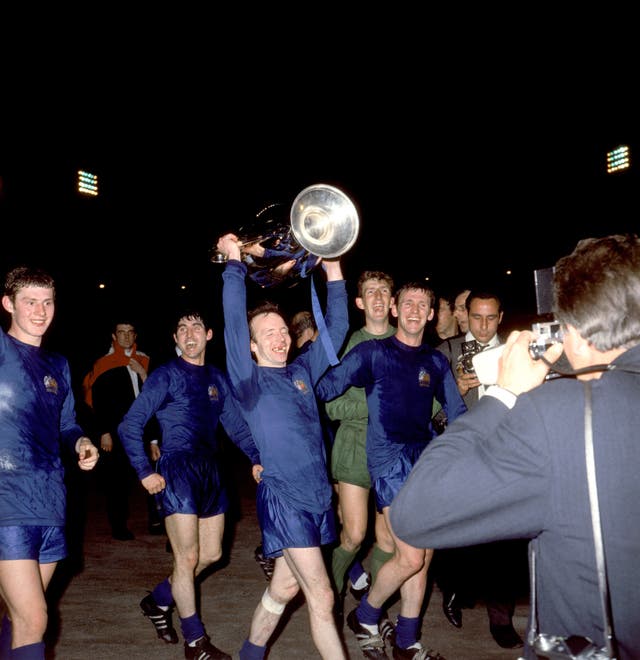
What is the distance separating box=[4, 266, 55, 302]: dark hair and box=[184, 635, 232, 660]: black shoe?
238 cm

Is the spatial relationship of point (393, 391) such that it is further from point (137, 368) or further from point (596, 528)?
point (137, 368)

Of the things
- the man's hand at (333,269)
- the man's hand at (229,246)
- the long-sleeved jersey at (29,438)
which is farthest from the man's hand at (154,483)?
the man's hand at (333,269)

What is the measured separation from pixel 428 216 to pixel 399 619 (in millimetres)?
21665

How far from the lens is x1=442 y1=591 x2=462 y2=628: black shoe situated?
167 inches

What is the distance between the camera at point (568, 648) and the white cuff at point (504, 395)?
→ 0.49 m

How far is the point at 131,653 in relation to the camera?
3.85 meters

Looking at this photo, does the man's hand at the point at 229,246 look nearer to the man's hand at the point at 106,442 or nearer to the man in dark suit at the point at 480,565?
the man in dark suit at the point at 480,565

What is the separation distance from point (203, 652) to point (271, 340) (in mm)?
1999

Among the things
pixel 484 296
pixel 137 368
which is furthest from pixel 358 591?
pixel 137 368

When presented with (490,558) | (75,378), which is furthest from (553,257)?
(490,558)

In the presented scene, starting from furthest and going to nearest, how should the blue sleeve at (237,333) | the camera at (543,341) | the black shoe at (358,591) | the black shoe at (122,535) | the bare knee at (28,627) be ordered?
the black shoe at (122,535)
the black shoe at (358,591)
the blue sleeve at (237,333)
the bare knee at (28,627)
the camera at (543,341)

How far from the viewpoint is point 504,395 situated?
1366 millimetres

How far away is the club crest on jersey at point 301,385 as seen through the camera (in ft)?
11.4

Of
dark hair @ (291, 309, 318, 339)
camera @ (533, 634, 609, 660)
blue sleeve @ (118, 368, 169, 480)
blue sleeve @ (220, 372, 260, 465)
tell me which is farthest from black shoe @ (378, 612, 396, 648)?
camera @ (533, 634, 609, 660)
